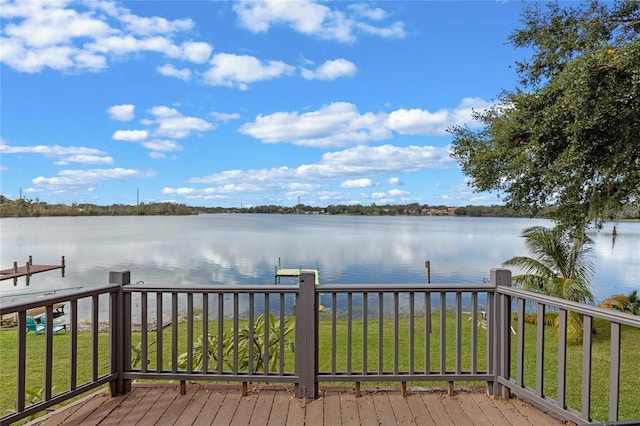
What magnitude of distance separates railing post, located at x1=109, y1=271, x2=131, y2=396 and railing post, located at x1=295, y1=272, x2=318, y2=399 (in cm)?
134

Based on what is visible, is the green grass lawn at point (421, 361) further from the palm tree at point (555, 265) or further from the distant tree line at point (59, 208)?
the distant tree line at point (59, 208)

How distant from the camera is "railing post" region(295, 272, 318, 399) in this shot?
2.87 metres

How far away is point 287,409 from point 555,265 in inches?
382

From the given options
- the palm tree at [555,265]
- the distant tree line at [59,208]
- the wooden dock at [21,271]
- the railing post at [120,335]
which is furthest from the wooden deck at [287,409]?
the distant tree line at [59,208]

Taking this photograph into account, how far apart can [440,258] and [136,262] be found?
23.6 metres

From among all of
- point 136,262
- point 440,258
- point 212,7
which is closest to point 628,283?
point 440,258

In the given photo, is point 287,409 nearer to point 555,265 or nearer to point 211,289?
point 211,289

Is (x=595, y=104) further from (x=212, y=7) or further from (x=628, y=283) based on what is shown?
(x=628, y=283)

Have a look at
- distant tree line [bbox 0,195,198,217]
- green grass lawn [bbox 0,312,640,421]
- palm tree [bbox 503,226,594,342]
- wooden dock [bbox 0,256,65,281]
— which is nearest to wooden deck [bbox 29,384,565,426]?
green grass lawn [bbox 0,312,640,421]

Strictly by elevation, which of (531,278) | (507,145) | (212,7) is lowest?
(531,278)

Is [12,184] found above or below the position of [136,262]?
above

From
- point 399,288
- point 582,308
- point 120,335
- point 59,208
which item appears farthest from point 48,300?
point 59,208

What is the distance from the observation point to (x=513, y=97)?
25.0 ft

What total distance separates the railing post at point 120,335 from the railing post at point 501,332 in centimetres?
283
